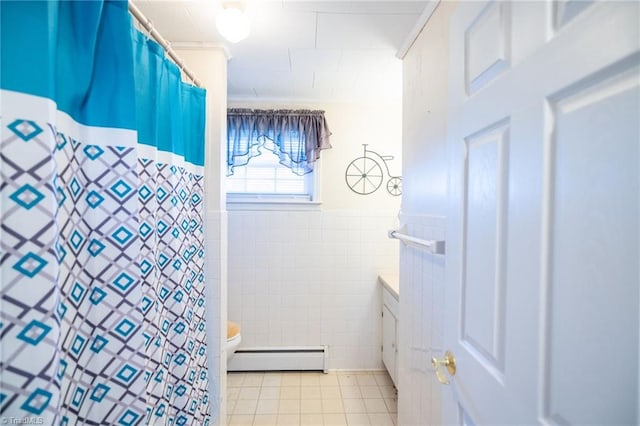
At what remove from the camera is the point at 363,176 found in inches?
105

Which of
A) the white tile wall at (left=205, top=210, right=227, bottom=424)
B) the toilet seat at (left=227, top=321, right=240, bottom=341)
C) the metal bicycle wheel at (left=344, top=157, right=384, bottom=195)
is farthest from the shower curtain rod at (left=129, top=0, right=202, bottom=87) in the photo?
the toilet seat at (left=227, top=321, right=240, bottom=341)

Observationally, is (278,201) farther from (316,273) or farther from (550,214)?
(550,214)

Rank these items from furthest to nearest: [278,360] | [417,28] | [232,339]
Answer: [278,360] < [232,339] < [417,28]

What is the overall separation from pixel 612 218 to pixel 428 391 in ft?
3.95

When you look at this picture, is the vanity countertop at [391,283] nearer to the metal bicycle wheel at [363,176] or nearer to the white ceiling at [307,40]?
the metal bicycle wheel at [363,176]

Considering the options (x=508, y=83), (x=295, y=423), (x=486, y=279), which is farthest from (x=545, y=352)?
(x=295, y=423)

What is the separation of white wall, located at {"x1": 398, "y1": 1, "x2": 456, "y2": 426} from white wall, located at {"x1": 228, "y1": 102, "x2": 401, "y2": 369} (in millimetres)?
851

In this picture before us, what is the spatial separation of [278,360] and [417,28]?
2.54 metres

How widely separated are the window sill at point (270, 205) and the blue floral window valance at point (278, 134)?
0.29 m

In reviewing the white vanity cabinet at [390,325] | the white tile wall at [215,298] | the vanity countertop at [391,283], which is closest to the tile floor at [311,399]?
the white vanity cabinet at [390,325]

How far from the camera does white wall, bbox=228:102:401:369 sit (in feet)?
8.57

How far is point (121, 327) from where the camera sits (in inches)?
34.4

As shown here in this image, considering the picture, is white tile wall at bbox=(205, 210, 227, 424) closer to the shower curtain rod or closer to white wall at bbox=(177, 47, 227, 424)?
white wall at bbox=(177, 47, 227, 424)

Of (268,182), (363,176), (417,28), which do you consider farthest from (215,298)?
(417,28)
